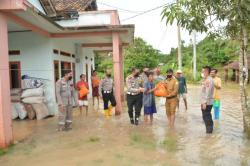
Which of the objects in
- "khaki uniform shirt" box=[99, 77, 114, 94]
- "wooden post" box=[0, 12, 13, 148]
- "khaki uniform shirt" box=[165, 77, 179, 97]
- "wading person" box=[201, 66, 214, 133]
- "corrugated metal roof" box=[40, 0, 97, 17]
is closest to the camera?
"wooden post" box=[0, 12, 13, 148]

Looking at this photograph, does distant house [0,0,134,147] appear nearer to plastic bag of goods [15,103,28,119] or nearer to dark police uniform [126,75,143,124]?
plastic bag of goods [15,103,28,119]

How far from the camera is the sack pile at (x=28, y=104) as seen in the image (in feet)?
42.9

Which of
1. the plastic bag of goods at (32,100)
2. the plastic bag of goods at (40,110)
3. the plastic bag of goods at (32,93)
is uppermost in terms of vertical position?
the plastic bag of goods at (32,93)

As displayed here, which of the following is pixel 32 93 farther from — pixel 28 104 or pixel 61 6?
pixel 61 6

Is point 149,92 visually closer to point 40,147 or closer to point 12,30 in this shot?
point 40,147

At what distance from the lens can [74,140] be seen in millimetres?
9508

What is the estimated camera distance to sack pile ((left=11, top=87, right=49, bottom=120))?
13070 mm

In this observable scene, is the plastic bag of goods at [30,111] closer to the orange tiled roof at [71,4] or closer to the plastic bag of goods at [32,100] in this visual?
the plastic bag of goods at [32,100]

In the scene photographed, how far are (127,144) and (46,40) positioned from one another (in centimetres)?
635

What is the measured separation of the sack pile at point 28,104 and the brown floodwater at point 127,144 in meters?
0.60

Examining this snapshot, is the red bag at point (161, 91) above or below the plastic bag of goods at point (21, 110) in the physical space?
above

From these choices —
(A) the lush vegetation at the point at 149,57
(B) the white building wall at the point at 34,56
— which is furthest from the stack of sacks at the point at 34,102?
(A) the lush vegetation at the point at 149,57

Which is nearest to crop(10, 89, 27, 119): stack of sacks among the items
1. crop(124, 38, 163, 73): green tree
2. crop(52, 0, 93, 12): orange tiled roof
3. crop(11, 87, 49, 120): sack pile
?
crop(11, 87, 49, 120): sack pile

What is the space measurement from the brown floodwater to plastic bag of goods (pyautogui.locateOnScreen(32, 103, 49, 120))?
0.55 meters
